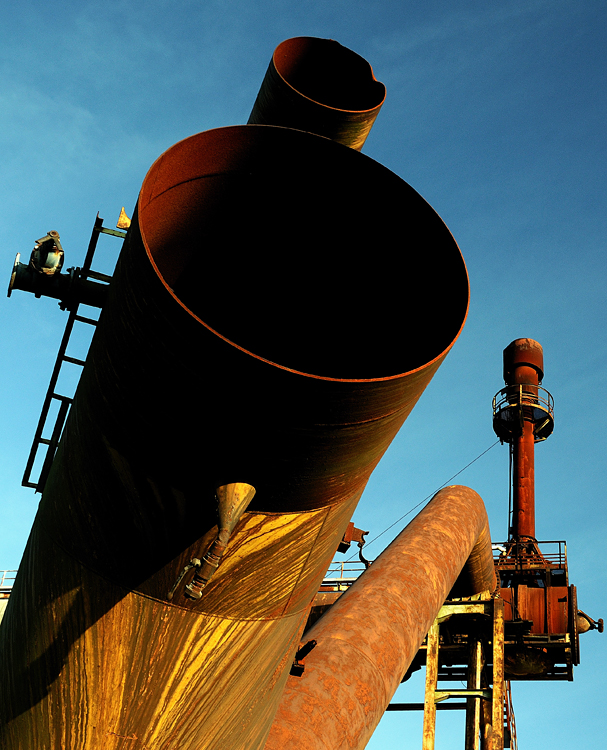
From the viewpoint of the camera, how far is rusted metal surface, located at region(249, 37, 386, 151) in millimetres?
4734

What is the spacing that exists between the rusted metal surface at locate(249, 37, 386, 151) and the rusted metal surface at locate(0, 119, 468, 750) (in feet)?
5.78

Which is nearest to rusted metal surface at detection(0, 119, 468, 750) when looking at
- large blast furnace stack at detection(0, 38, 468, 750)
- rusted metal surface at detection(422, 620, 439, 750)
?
large blast furnace stack at detection(0, 38, 468, 750)

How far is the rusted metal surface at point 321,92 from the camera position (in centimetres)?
473

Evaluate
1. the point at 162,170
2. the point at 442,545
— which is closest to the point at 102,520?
the point at 162,170

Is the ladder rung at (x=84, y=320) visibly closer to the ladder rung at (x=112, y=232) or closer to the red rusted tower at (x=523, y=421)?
the ladder rung at (x=112, y=232)

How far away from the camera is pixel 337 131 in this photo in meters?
4.80

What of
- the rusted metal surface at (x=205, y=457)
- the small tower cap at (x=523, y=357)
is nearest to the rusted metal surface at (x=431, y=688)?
the rusted metal surface at (x=205, y=457)

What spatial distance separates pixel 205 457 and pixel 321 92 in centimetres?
378

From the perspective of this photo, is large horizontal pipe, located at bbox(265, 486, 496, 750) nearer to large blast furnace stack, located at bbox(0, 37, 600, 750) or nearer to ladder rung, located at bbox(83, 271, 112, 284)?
large blast furnace stack, located at bbox(0, 37, 600, 750)

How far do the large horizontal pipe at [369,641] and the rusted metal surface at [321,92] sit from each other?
3.47 metres

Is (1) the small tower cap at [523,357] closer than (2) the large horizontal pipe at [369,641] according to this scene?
No

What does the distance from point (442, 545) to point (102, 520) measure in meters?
6.16

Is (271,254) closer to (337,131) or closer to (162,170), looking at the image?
(162,170)

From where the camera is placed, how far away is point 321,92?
5.20m
